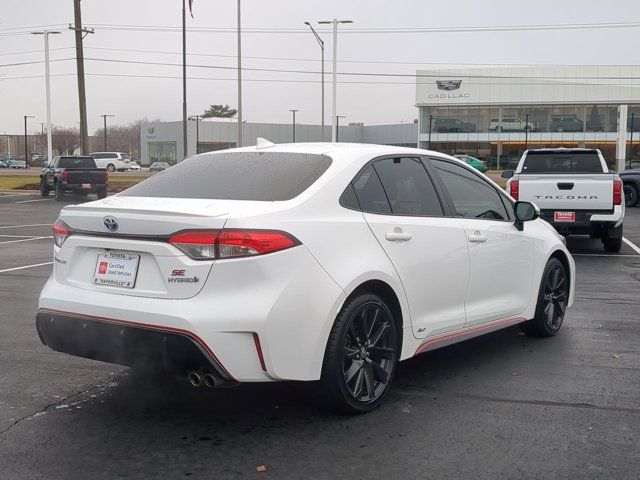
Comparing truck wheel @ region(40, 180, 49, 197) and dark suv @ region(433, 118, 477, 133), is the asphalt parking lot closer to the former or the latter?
truck wheel @ region(40, 180, 49, 197)

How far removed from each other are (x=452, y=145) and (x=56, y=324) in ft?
303

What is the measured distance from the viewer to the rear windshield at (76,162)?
31844 mm

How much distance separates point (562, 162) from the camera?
14.0 meters

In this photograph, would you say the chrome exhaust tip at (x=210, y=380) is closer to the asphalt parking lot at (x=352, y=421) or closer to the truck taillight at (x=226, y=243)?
the asphalt parking lot at (x=352, y=421)

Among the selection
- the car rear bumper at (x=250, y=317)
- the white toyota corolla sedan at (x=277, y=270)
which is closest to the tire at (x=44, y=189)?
the white toyota corolla sedan at (x=277, y=270)

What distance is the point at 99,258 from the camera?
4.37m

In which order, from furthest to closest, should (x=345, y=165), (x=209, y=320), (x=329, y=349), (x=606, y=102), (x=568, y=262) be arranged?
(x=606, y=102) → (x=568, y=262) → (x=345, y=165) → (x=329, y=349) → (x=209, y=320)

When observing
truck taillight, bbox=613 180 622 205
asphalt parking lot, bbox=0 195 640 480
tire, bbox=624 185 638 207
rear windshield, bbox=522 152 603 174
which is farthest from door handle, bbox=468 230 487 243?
tire, bbox=624 185 638 207

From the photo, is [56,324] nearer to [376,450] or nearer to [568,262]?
[376,450]

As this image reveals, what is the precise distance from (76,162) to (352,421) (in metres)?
29.8

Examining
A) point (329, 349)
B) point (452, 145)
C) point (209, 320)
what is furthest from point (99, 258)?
point (452, 145)

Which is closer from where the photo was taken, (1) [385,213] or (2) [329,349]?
(2) [329,349]

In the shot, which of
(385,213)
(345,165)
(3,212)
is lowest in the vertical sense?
(3,212)

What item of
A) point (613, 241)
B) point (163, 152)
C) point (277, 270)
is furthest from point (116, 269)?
point (163, 152)
